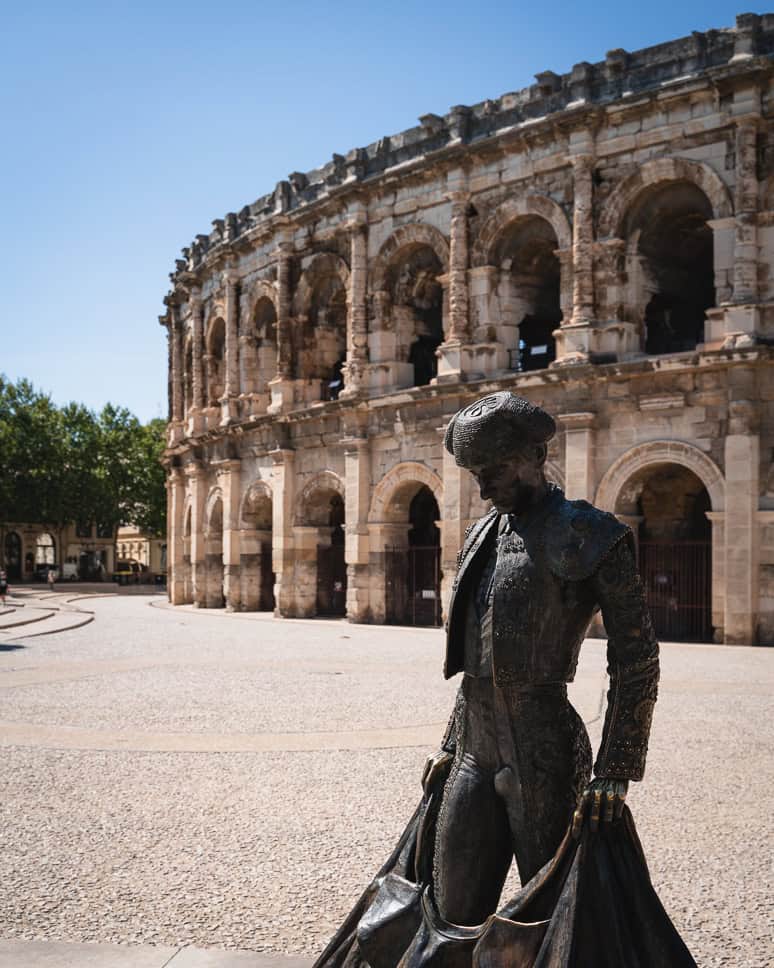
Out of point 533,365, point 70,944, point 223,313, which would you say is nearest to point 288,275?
point 223,313

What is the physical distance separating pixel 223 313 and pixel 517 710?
28747 mm

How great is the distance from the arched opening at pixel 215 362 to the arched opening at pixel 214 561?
12.4 ft

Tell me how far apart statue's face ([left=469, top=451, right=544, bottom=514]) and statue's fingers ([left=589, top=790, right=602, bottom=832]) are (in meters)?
0.93

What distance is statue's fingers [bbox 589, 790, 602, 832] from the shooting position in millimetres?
2883

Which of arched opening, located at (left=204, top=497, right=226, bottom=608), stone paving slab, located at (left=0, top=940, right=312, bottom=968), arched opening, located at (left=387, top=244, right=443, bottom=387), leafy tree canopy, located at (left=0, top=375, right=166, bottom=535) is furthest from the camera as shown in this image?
leafy tree canopy, located at (left=0, top=375, right=166, bottom=535)

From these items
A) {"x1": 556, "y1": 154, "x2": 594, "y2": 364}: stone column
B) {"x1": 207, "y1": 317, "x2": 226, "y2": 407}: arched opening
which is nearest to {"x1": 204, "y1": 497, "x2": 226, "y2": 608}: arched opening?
{"x1": 207, "y1": 317, "x2": 226, "y2": 407}: arched opening

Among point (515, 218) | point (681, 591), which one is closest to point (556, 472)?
point (681, 591)

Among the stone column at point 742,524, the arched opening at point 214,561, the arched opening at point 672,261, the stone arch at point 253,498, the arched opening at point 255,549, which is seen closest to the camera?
the stone column at point 742,524

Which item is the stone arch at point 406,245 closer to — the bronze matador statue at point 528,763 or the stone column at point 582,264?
the stone column at point 582,264

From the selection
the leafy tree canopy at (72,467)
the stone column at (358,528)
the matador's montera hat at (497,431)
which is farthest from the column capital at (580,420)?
the leafy tree canopy at (72,467)

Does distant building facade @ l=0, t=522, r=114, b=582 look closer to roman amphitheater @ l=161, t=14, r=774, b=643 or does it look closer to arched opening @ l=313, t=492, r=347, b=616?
roman amphitheater @ l=161, t=14, r=774, b=643

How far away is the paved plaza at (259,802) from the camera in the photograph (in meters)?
4.72

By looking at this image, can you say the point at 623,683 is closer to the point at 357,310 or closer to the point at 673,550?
the point at 673,550

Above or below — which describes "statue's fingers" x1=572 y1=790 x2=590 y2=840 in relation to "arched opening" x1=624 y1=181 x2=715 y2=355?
below
